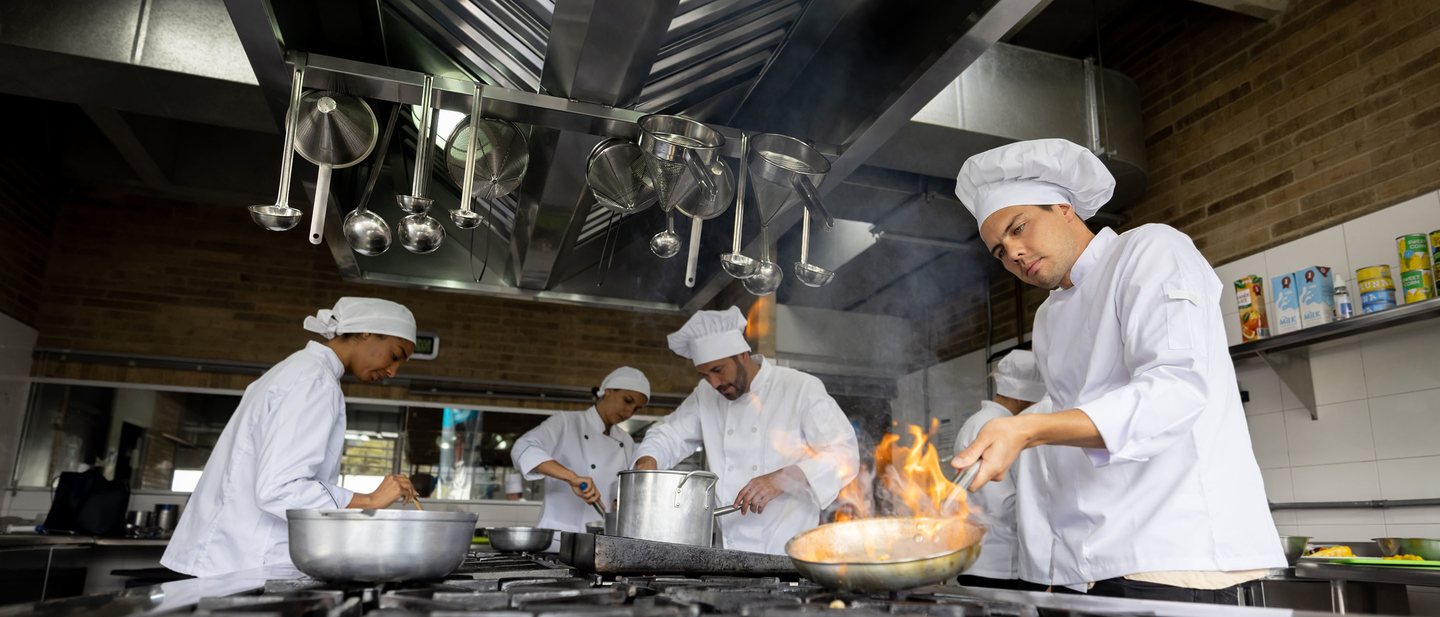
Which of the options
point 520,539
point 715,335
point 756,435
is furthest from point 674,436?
point 520,539

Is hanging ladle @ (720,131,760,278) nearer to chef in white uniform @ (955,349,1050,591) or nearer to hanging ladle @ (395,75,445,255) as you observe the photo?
hanging ladle @ (395,75,445,255)

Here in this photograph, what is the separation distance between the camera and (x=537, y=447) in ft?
13.3

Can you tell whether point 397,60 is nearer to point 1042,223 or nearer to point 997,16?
point 997,16

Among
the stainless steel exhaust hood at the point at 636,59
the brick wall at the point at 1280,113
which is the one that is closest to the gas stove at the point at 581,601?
the stainless steel exhaust hood at the point at 636,59

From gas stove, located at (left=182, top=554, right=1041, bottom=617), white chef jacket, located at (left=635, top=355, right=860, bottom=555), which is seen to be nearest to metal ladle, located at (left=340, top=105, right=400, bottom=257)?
gas stove, located at (left=182, top=554, right=1041, bottom=617)

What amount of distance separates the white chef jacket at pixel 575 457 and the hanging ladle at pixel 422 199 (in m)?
2.05

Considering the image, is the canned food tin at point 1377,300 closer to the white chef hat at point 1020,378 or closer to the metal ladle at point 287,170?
the white chef hat at point 1020,378

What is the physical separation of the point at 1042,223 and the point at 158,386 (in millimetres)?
5970

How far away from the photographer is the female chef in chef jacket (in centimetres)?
420

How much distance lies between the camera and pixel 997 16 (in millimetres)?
1687

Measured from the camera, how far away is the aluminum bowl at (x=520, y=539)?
2270 millimetres

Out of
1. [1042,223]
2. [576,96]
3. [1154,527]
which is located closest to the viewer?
[1154,527]

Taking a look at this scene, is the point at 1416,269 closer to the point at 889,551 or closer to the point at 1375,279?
the point at 1375,279

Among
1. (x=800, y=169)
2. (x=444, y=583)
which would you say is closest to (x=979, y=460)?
(x=444, y=583)
